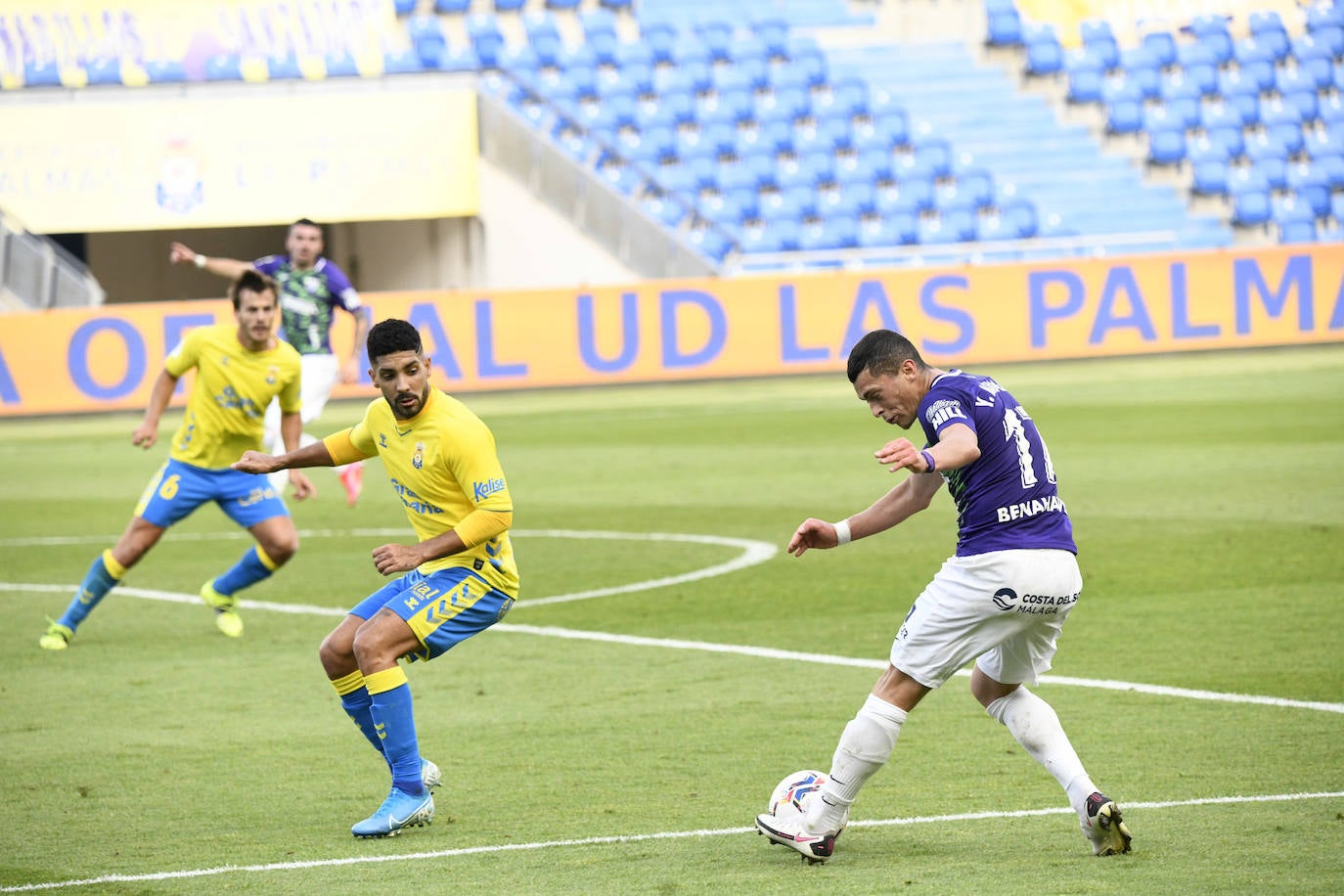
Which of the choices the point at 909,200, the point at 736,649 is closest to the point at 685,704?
the point at 736,649

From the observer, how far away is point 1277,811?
6195 millimetres

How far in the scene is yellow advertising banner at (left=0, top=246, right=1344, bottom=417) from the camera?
24141mm

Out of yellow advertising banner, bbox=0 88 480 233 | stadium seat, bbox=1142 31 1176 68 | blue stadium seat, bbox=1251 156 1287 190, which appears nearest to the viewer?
yellow advertising banner, bbox=0 88 480 233

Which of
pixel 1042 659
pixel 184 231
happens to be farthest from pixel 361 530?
pixel 184 231

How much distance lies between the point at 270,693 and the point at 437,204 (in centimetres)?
2235

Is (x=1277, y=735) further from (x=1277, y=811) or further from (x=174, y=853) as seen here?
(x=174, y=853)

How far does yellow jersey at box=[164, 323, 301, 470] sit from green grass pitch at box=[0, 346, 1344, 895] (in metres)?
1.12

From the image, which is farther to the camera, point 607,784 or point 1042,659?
point 607,784

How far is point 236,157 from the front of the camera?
29.7 m

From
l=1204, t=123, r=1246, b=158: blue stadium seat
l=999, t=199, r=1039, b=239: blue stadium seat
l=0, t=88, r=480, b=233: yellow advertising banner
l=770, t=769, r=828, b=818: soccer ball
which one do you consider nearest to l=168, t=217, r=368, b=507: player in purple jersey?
l=770, t=769, r=828, b=818: soccer ball

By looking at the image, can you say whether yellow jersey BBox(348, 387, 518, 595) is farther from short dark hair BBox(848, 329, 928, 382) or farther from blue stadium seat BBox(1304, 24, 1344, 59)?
blue stadium seat BBox(1304, 24, 1344, 59)

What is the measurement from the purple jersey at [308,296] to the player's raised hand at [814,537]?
30.7 feet

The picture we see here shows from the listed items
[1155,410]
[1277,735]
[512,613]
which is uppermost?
[1277,735]

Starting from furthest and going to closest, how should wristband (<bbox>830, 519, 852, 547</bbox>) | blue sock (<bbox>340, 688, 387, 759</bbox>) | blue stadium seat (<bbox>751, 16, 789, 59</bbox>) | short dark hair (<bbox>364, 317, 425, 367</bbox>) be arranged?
1. blue stadium seat (<bbox>751, 16, 789, 59</bbox>)
2. blue sock (<bbox>340, 688, 387, 759</bbox>)
3. short dark hair (<bbox>364, 317, 425, 367</bbox>)
4. wristband (<bbox>830, 519, 852, 547</bbox>)
